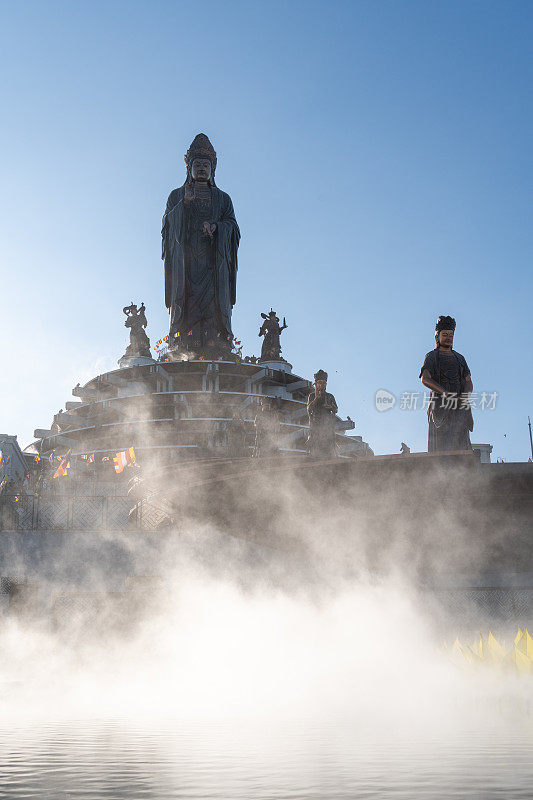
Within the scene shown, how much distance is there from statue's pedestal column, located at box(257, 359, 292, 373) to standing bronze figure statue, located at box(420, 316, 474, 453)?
17537mm

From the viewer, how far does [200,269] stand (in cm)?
2603

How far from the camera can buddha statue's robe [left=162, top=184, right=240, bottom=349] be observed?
25.6 meters

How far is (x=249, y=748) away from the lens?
77.9 inches

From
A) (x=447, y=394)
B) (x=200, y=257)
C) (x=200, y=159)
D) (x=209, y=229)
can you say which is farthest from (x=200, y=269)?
(x=447, y=394)

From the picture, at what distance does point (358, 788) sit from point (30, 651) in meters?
8.99

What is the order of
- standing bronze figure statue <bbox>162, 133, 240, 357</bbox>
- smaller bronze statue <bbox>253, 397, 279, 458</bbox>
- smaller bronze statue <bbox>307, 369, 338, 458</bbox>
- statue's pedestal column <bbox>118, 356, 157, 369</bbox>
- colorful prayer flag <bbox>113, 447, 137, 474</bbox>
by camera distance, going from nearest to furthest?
smaller bronze statue <bbox>307, 369, 338, 458</bbox> < smaller bronze statue <bbox>253, 397, 279, 458</bbox> < colorful prayer flag <bbox>113, 447, 137, 474</bbox> < statue's pedestal column <bbox>118, 356, 157, 369</bbox> < standing bronze figure statue <bbox>162, 133, 240, 357</bbox>

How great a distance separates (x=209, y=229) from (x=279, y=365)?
234 inches

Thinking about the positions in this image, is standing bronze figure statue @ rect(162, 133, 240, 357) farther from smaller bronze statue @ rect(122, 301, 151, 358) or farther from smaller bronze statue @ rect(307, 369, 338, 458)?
smaller bronze statue @ rect(307, 369, 338, 458)

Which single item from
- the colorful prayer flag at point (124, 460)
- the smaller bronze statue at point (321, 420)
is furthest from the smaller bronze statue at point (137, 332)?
the smaller bronze statue at point (321, 420)

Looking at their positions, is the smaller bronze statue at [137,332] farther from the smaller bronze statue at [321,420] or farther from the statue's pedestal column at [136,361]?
the smaller bronze statue at [321,420]

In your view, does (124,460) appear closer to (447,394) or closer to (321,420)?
(321,420)

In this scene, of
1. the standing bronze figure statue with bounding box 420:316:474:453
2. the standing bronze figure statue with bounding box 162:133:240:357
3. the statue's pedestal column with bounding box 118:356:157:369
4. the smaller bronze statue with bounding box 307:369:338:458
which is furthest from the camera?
the standing bronze figure statue with bounding box 162:133:240:357

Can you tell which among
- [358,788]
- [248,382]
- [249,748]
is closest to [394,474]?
[249,748]

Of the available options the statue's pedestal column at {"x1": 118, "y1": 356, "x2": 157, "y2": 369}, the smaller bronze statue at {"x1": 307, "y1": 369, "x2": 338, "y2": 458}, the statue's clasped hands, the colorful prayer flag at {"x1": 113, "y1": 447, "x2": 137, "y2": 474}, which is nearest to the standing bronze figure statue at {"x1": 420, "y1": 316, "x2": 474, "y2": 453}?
the smaller bronze statue at {"x1": 307, "y1": 369, "x2": 338, "y2": 458}
